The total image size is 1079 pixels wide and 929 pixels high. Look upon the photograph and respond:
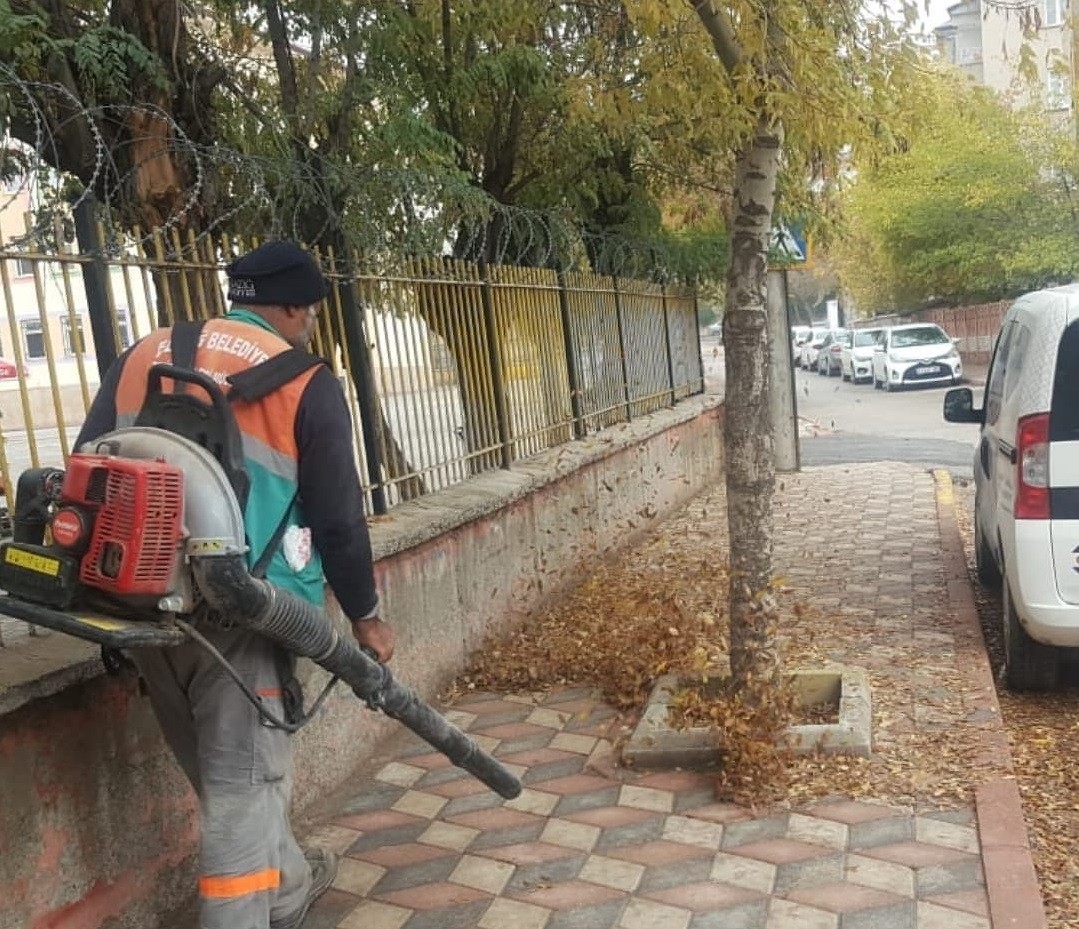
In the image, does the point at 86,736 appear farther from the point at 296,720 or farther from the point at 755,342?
the point at 755,342

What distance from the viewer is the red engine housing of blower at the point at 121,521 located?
2344 millimetres

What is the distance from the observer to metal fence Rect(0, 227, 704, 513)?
11.4ft

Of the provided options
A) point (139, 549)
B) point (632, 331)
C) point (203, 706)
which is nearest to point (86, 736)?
point (203, 706)

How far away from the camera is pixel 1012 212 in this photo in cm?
2833

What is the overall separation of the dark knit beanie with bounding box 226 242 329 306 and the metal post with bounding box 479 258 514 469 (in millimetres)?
3795

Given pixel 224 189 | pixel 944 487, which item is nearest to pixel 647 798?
pixel 224 189

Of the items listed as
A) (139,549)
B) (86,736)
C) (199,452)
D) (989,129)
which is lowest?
(86,736)

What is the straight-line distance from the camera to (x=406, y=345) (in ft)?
19.5

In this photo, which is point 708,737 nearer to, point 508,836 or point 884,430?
point 508,836

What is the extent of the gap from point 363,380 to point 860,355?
2755cm

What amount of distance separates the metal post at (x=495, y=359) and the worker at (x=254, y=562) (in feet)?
12.6

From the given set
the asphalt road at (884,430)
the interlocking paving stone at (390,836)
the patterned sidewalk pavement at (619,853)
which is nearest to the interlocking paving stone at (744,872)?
the patterned sidewalk pavement at (619,853)

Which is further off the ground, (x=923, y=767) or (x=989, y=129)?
(x=989, y=129)

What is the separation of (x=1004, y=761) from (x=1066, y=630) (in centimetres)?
81
